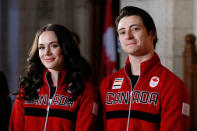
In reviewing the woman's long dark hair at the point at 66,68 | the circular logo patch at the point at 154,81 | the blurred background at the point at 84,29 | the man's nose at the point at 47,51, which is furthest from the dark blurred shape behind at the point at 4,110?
the blurred background at the point at 84,29

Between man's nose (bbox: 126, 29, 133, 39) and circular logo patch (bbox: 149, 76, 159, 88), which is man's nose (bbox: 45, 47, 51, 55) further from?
circular logo patch (bbox: 149, 76, 159, 88)

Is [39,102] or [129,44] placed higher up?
[129,44]

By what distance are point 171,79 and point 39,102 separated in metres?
0.99

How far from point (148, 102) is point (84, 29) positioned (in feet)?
13.6

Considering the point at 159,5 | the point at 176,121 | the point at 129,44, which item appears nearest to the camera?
the point at 176,121

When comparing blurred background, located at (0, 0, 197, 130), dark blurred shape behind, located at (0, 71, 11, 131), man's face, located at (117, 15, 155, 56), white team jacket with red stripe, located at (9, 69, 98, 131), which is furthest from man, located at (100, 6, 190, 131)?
blurred background, located at (0, 0, 197, 130)

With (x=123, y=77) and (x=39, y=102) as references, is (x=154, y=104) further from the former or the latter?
(x=39, y=102)

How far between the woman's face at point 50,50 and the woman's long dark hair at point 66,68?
38 mm

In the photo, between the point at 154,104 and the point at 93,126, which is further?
the point at 93,126

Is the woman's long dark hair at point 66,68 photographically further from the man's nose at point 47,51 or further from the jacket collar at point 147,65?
the jacket collar at point 147,65

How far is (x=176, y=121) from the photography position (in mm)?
1949

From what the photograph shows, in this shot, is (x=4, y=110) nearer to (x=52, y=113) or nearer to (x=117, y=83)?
(x=52, y=113)

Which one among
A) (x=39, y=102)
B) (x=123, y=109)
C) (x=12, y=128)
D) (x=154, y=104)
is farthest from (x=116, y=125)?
(x=12, y=128)

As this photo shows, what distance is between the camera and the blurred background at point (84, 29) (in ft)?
13.0
